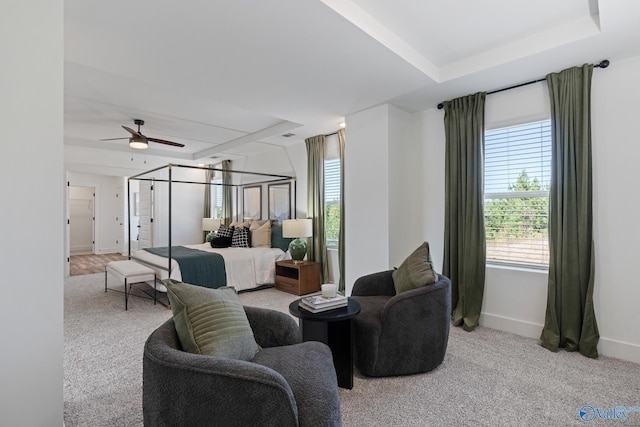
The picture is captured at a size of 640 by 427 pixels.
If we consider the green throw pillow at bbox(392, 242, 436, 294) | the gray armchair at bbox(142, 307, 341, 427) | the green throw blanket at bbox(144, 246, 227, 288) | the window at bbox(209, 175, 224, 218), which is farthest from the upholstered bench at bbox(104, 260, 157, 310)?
the window at bbox(209, 175, 224, 218)

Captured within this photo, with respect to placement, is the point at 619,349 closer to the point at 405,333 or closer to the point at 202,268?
the point at 405,333

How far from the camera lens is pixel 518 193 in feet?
10.6

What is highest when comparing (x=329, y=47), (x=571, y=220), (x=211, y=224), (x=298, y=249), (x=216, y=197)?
(x=329, y=47)

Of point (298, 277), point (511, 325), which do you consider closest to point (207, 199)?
point (298, 277)

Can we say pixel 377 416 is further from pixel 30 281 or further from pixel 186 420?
pixel 30 281

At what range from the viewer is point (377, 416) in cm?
184

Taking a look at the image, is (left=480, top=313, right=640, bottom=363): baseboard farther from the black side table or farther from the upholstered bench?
the upholstered bench

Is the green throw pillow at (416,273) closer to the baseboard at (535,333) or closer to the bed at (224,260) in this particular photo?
the baseboard at (535,333)

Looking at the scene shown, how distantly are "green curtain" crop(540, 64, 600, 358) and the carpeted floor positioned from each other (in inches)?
8.9

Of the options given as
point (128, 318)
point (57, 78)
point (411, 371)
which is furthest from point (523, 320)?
point (128, 318)

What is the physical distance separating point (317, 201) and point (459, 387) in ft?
11.2

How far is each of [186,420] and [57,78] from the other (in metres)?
1.60

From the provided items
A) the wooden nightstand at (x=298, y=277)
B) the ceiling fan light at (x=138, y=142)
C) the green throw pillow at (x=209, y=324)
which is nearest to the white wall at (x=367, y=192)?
the wooden nightstand at (x=298, y=277)

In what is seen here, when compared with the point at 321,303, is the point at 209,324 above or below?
above
